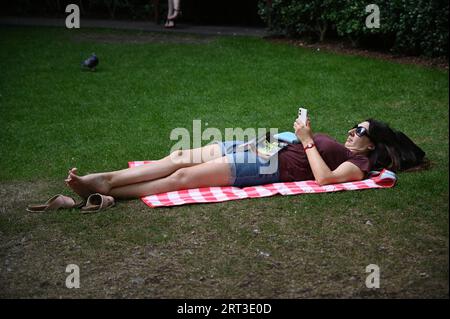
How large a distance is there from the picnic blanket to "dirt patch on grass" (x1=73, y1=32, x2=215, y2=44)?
738 cm

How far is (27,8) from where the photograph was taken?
16.2 m

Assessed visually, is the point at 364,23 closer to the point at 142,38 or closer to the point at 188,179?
the point at 142,38

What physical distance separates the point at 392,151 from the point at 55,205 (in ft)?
10.0

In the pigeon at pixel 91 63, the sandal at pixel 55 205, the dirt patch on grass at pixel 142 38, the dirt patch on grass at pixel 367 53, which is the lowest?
the sandal at pixel 55 205

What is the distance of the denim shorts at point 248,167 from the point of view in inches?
226

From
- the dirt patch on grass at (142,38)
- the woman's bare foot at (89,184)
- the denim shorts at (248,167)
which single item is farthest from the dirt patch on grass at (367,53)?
the woman's bare foot at (89,184)

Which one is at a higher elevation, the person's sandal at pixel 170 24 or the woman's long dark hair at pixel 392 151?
the person's sandal at pixel 170 24

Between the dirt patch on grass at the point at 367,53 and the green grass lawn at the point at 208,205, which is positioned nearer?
the green grass lawn at the point at 208,205

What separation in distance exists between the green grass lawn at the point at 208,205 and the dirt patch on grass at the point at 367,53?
1.27ft

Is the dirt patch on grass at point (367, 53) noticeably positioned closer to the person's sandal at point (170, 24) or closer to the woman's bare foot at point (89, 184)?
the person's sandal at point (170, 24)

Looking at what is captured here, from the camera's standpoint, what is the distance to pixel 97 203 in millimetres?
5461

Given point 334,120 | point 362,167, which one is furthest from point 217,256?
point 334,120

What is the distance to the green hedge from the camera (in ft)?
32.7
